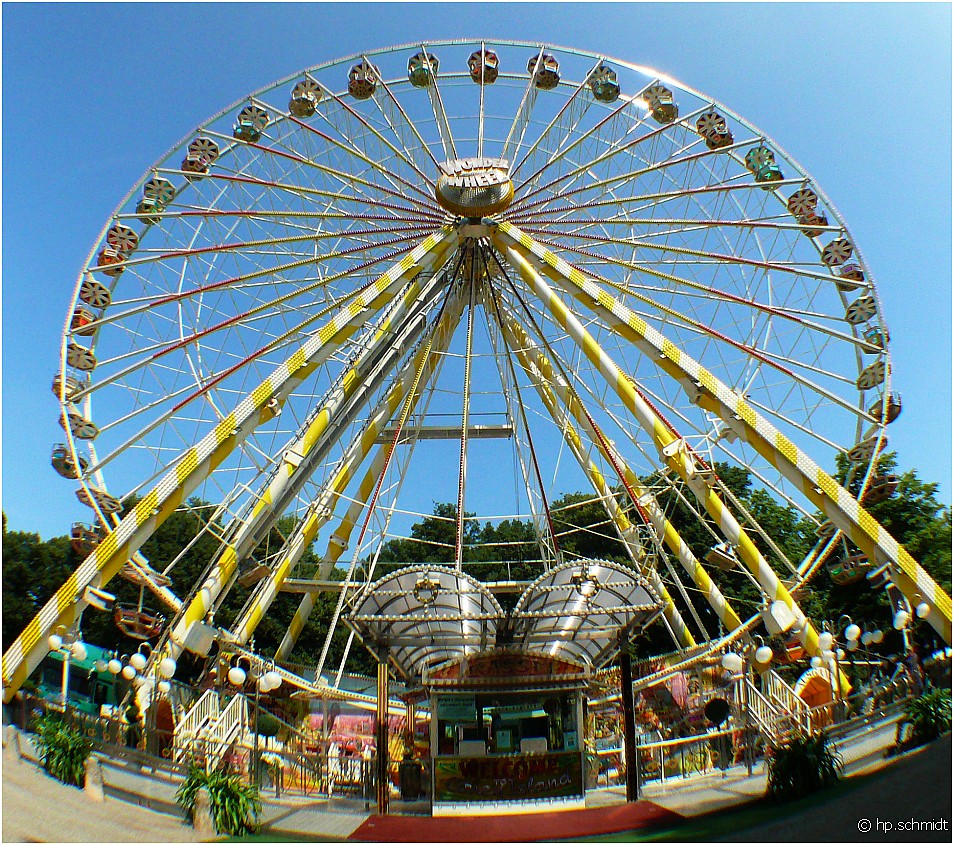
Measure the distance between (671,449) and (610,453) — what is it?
15.5 feet

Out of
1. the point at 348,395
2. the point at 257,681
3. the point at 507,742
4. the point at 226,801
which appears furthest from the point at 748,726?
the point at 348,395

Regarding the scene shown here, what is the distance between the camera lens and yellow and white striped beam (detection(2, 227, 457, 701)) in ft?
44.8

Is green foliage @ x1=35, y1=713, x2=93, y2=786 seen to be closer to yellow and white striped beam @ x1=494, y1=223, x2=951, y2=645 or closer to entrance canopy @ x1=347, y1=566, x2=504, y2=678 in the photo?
entrance canopy @ x1=347, y1=566, x2=504, y2=678

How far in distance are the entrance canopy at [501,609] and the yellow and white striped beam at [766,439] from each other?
4037 mm

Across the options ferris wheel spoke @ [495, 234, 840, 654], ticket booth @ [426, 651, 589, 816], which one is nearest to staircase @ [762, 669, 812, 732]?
ferris wheel spoke @ [495, 234, 840, 654]

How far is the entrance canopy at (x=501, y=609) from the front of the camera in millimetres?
14750

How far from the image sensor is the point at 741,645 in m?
17.1

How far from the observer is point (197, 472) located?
52.2 ft

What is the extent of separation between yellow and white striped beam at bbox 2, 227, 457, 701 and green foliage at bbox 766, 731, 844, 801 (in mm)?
12253

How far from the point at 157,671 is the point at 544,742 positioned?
28.0 ft

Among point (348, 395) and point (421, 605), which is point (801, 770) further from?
point (348, 395)

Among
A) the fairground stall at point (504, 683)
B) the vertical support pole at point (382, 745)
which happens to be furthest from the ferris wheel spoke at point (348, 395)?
the vertical support pole at point (382, 745)

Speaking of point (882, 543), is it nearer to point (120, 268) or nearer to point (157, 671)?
point (157, 671)

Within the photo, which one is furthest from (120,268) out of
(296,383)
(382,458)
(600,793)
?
(600,793)
